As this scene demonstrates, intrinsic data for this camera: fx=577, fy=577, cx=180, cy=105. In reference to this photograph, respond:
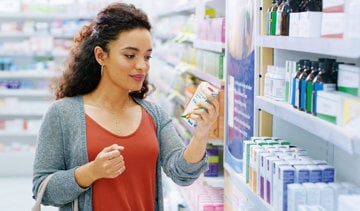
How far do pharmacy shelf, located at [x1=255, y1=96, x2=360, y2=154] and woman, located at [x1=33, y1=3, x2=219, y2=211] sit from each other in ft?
0.90

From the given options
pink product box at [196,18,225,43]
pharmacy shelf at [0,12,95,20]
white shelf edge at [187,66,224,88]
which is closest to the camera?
white shelf edge at [187,66,224,88]

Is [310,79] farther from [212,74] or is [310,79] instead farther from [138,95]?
[212,74]

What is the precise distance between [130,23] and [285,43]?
0.72m

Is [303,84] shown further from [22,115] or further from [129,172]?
[22,115]

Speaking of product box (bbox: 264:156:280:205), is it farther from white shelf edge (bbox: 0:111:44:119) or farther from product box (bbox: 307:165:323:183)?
white shelf edge (bbox: 0:111:44:119)

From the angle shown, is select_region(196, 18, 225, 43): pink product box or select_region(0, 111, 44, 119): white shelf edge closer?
select_region(196, 18, 225, 43): pink product box

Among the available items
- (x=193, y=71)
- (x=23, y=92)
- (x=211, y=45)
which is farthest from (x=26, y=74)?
(x=211, y=45)

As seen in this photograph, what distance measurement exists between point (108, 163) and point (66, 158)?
1.13 feet

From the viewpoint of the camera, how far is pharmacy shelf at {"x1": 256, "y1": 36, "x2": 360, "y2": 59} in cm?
158

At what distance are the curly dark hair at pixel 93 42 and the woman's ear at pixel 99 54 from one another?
2 cm

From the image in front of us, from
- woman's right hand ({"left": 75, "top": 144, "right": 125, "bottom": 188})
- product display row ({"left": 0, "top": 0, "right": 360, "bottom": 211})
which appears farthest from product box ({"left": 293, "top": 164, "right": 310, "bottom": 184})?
woman's right hand ({"left": 75, "top": 144, "right": 125, "bottom": 188})

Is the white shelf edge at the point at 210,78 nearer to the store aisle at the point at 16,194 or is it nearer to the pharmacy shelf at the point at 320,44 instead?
the pharmacy shelf at the point at 320,44

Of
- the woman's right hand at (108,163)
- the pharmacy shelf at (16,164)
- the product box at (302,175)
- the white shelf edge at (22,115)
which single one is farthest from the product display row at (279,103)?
the white shelf edge at (22,115)

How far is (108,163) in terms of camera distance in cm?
227
